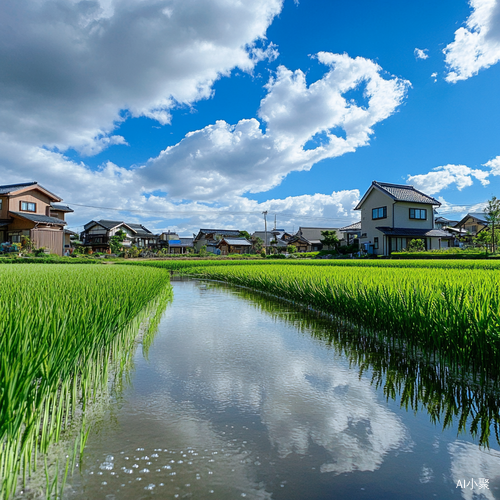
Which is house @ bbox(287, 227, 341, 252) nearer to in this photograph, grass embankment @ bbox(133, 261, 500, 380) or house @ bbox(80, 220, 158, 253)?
house @ bbox(80, 220, 158, 253)

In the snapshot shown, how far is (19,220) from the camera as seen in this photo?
85.5 feet

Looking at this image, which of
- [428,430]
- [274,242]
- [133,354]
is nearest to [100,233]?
[274,242]

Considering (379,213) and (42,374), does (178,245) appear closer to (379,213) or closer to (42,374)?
(379,213)

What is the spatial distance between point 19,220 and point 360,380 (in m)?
30.7

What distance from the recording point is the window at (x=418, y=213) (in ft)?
104

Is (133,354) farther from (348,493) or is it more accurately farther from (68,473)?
(348,493)

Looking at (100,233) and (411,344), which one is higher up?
(100,233)

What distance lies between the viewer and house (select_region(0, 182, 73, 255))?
26.0m

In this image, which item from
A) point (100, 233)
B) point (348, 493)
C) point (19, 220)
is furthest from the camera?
point (100, 233)

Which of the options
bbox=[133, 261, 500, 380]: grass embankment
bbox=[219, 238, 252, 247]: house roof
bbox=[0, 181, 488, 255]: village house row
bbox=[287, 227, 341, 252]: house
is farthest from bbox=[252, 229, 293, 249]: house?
bbox=[133, 261, 500, 380]: grass embankment

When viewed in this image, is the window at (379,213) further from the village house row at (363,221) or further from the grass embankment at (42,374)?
the grass embankment at (42,374)

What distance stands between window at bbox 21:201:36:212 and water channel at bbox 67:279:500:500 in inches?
1174

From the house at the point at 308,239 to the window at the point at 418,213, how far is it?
890 inches

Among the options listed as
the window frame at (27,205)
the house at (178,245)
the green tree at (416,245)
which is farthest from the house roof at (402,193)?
the house at (178,245)
